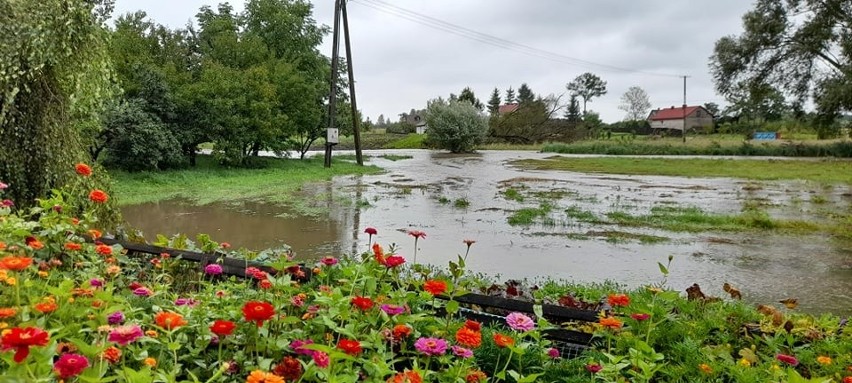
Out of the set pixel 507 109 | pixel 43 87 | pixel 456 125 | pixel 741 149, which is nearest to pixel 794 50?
pixel 741 149

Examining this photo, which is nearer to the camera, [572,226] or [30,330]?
[30,330]

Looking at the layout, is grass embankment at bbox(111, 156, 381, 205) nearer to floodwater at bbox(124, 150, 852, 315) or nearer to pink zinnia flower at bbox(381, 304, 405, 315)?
floodwater at bbox(124, 150, 852, 315)

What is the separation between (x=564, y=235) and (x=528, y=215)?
5.05ft

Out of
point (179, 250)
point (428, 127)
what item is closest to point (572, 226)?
point (179, 250)

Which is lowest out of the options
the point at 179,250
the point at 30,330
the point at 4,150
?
the point at 179,250

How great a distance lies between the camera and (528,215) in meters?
9.50

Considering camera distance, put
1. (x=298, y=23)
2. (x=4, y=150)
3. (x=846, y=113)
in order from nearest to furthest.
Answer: (x=4, y=150)
(x=298, y=23)
(x=846, y=113)

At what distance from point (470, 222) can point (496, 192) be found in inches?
195

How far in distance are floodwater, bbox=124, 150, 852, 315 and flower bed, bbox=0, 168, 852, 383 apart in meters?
2.73

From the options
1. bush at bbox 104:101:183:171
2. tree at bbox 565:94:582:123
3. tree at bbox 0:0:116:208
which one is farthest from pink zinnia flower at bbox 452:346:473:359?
tree at bbox 565:94:582:123

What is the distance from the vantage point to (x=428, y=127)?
132 ft

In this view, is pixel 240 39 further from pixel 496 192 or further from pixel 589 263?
pixel 589 263

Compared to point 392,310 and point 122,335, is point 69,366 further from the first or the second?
point 392,310

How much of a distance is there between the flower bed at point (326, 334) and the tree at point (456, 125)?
3561 centimetres
